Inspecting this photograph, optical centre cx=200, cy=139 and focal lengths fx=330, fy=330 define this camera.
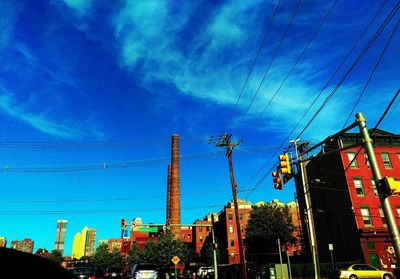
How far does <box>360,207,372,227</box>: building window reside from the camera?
40844mm

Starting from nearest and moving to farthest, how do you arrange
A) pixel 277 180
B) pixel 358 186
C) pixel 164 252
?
pixel 277 180 < pixel 358 186 < pixel 164 252

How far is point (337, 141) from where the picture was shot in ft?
148

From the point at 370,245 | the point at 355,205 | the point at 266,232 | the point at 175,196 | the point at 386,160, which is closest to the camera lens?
the point at 370,245

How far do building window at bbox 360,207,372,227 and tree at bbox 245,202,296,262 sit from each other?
17811mm

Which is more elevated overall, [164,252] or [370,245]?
[164,252]

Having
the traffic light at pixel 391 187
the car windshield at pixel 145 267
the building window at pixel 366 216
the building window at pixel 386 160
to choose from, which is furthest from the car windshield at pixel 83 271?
the building window at pixel 386 160

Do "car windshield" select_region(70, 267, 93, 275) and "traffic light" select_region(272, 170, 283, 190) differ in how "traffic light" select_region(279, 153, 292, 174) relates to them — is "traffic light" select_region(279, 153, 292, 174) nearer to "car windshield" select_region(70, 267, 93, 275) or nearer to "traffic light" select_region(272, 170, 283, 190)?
"traffic light" select_region(272, 170, 283, 190)

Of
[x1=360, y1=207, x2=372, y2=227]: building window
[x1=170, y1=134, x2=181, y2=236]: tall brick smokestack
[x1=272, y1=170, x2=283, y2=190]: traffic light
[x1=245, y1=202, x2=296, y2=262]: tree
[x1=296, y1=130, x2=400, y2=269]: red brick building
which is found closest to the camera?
[x1=272, y1=170, x2=283, y2=190]: traffic light

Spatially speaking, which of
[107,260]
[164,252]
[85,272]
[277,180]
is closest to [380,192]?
[277,180]

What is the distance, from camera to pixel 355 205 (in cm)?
4178

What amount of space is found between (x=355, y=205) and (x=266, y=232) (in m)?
18.5

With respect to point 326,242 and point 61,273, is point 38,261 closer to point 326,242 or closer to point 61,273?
point 61,273

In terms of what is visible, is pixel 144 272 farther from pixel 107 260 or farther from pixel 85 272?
pixel 107 260

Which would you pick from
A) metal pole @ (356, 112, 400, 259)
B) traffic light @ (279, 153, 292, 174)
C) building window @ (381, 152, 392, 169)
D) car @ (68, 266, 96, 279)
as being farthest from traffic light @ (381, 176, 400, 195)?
building window @ (381, 152, 392, 169)
